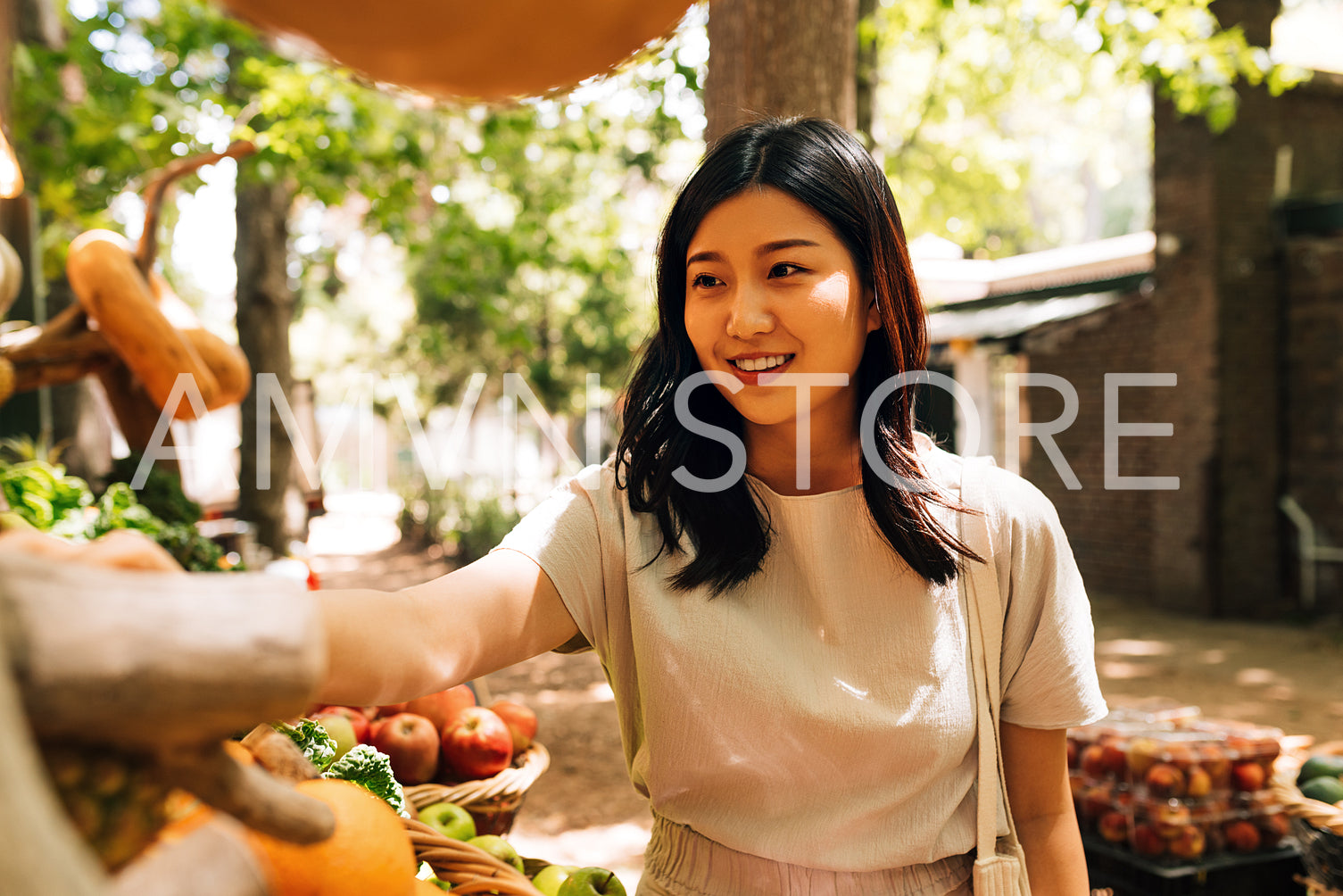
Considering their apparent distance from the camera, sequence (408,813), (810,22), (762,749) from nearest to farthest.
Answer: (762,749) < (408,813) < (810,22)

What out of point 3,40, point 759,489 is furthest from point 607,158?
point 3,40

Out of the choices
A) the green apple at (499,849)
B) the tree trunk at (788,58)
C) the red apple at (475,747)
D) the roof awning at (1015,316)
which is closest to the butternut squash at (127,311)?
the red apple at (475,747)

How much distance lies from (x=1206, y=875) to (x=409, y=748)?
2.32 metres

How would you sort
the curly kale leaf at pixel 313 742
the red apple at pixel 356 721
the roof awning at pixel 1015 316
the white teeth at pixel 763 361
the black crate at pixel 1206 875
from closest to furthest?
1. the curly kale leaf at pixel 313 742
2. the white teeth at pixel 763 361
3. the red apple at pixel 356 721
4. the black crate at pixel 1206 875
5. the roof awning at pixel 1015 316

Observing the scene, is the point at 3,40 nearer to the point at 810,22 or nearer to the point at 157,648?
the point at 157,648

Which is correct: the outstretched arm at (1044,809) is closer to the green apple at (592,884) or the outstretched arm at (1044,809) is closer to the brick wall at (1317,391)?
the green apple at (592,884)

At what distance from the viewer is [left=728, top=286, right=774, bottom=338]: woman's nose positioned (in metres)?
1.50

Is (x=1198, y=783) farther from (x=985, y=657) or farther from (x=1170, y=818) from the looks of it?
(x=985, y=657)

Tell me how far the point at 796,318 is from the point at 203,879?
121 centimetres

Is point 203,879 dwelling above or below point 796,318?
below

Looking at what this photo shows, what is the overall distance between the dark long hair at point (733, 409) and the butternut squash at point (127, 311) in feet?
7.37

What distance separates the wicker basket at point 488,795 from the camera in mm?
2047

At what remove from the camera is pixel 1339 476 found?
8.46m

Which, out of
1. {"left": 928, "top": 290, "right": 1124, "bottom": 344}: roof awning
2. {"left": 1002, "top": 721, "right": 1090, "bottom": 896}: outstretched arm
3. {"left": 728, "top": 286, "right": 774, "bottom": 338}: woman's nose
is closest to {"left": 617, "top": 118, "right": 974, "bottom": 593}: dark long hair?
{"left": 728, "top": 286, "right": 774, "bottom": 338}: woman's nose
